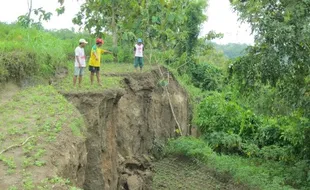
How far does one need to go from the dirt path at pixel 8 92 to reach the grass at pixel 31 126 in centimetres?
17

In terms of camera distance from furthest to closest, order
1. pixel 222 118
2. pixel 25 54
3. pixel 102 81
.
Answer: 1. pixel 222 118
2. pixel 102 81
3. pixel 25 54

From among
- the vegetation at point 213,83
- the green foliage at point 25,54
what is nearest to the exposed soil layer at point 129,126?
the vegetation at point 213,83

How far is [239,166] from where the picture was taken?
54.2 feet

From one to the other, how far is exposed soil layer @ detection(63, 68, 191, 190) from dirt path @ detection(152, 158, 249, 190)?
749 millimetres

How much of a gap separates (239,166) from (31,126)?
33.2 feet

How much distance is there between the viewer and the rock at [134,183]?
1189cm

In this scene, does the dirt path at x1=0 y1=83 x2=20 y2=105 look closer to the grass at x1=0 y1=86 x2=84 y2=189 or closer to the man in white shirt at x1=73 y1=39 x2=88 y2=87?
the grass at x1=0 y1=86 x2=84 y2=189

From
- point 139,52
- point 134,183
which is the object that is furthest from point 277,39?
point 139,52

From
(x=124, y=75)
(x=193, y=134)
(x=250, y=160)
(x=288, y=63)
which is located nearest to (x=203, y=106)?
(x=193, y=134)

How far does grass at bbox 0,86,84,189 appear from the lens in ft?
21.0

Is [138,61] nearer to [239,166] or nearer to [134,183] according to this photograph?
[134,183]

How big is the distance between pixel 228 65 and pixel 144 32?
20.3 ft

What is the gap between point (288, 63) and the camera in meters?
10.4

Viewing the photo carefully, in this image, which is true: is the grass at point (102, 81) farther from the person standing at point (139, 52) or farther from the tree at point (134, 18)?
the tree at point (134, 18)
